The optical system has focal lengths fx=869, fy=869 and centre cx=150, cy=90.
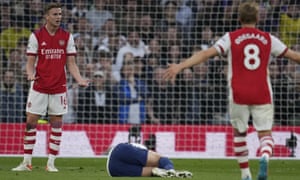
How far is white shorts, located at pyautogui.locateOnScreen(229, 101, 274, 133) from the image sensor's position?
956cm

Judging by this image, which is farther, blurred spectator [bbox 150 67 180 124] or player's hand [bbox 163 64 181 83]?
blurred spectator [bbox 150 67 180 124]

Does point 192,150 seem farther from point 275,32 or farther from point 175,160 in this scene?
point 275,32

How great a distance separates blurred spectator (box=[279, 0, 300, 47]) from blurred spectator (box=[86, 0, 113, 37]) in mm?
3551

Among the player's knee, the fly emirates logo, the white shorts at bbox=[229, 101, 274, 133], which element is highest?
the fly emirates logo

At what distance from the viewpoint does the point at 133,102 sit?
1702cm

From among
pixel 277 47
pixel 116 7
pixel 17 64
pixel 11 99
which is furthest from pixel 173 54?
pixel 277 47

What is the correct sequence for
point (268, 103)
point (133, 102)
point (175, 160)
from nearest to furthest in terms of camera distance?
point (268, 103)
point (175, 160)
point (133, 102)

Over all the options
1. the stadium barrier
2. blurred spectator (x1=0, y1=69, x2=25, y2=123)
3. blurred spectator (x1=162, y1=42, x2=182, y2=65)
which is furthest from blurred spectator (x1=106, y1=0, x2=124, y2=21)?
the stadium barrier

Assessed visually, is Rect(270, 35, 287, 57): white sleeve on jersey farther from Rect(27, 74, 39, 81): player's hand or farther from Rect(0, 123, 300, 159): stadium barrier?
Rect(0, 123, 300, 159): stadium barrier

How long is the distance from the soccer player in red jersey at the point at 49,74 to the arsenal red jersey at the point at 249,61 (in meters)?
3.66

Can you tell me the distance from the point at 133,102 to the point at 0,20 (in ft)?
10.8

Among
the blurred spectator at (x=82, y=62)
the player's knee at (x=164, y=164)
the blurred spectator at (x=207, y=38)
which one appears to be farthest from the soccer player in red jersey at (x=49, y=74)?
the blurred spectator at (x=207, y=38)

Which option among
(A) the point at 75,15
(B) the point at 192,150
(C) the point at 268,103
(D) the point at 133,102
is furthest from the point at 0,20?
(C) the point at 268,103

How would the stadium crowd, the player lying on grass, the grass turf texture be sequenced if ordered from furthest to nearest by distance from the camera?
the stadium crowd → the grass turf texture → the player lying on grass
